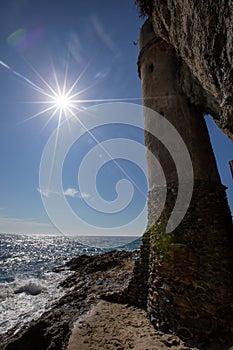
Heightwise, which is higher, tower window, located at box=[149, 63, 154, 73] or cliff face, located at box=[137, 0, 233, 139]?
tower window, located at box=[149, 63, 154, 73]

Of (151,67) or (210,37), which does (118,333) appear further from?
(151,67)

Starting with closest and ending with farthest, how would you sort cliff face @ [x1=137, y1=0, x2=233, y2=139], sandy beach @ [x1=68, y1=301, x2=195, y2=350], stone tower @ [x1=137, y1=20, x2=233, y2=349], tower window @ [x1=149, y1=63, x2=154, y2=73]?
cliff face @ [x1=137, y1=0, x2=233, y2=139] < sandy beach @ [x1=68, y1=301, x2=195, y2=350] < stone tower @ [x1=137, y1=20, x2=233, y2=349] < tower window @ [x1=149, y1=63, x2=154, y2=73]

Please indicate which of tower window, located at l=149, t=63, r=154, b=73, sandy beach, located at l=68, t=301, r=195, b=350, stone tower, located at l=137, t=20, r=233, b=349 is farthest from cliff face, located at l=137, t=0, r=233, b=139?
sandy beach, located at l=68, t=301, r=195, b=350

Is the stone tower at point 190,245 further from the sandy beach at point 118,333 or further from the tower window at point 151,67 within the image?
the tower window at point 151,67

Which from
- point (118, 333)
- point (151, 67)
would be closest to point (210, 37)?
point (151, 67)

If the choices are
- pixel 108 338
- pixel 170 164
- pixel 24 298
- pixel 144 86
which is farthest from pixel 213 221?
pixel 24 298

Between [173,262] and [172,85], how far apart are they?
6324 mm

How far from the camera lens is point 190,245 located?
6234 millimetres

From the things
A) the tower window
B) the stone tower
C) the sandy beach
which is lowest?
the sandy beach

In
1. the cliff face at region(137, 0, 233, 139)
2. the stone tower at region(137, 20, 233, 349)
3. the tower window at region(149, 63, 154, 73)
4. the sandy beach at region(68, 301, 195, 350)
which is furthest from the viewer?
the tower window at region(149, 63, 154, 73)

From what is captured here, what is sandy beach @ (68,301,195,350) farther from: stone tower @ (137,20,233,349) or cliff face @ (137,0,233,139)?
cliff face @ (137,0,233,139)

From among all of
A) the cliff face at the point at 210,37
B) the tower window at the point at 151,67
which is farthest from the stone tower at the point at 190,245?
the cliff face at the point at 210,37

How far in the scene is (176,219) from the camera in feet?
22.3

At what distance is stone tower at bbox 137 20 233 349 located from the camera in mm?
5605
